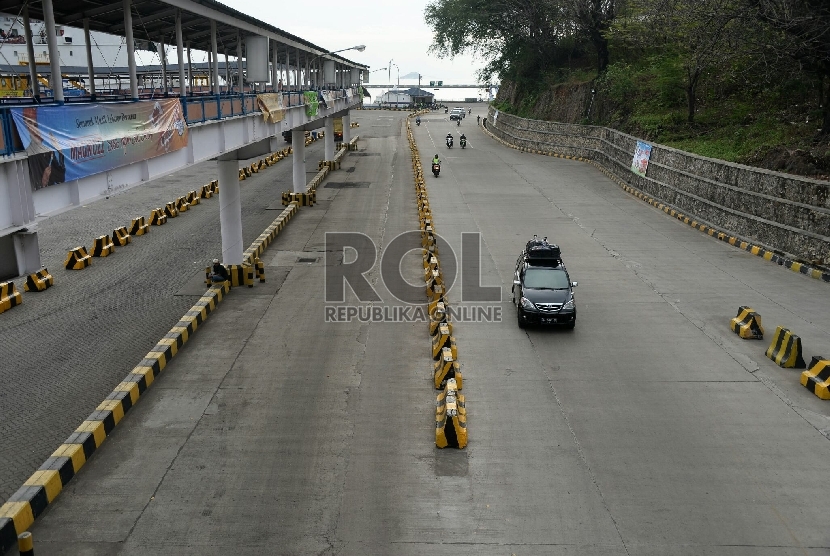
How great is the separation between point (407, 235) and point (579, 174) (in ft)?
69.7

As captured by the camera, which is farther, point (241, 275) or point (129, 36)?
point (241, 275)

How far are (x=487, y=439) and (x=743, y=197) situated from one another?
20088 mm

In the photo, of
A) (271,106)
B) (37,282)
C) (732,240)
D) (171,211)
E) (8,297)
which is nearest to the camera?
(8,297)

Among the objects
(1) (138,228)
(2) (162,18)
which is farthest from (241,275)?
(1) (138,228)

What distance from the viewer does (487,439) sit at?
1248 cm

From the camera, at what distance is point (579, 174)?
4684 cm

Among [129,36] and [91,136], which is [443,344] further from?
[129,36]

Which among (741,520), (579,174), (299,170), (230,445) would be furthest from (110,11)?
(579,174)

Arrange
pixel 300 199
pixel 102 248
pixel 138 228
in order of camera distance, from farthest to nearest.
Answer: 1. pixel 300 199
2. pixel 138 228
3. pixel 102 248

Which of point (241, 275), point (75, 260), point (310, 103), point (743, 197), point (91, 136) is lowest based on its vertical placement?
point (75, 260)

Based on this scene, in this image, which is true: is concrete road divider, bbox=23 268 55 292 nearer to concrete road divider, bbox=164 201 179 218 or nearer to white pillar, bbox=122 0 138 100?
white pillar, bbox=122 0 138 100

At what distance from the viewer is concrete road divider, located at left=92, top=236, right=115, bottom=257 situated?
25688mm

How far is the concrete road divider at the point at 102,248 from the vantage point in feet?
84.3

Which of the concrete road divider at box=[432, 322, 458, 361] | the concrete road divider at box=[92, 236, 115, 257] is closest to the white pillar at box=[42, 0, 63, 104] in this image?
the concrete road divider at box=[432, 322, 458, 361]
